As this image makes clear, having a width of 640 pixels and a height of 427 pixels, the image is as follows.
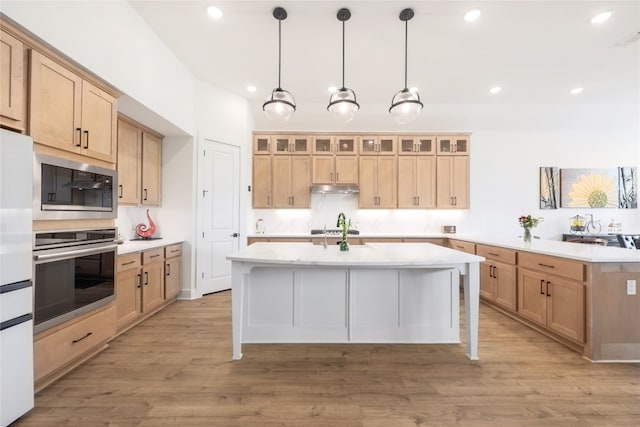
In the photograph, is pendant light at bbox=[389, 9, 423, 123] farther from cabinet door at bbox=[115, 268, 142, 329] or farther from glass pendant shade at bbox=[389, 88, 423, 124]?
cabinet door at bbox=[115, 268, 142, 329]

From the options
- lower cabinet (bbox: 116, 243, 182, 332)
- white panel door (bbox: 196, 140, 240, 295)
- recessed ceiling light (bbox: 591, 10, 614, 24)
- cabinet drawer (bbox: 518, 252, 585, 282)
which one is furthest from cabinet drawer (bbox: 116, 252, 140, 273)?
recessed ceiling light (bbox: 591, 10, 614, 24)

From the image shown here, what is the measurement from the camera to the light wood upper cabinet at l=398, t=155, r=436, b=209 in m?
5.18

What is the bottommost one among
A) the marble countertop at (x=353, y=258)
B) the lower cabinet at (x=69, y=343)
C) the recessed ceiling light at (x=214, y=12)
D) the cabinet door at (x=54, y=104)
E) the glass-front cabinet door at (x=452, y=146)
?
the lower cabinet at (x=69, y=343)

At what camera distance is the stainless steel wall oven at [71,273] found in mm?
1874

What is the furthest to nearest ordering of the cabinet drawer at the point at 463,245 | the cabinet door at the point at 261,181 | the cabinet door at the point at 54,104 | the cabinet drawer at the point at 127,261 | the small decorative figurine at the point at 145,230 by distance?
the cabinet door at the point at 261,181 → the cabinet drawer at the point at 463,245 → the small decorative figurine at the point at 145,230 → the cabinet drawer at the point at 127,261 → the cabinet door at the point at 54,104

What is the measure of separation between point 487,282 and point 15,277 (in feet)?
15.1

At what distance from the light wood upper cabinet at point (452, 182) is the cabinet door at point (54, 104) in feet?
16.7

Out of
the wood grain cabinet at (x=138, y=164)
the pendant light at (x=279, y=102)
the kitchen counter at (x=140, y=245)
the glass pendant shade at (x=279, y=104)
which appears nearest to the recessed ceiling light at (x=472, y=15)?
the pendant light at (x=279, y=102)

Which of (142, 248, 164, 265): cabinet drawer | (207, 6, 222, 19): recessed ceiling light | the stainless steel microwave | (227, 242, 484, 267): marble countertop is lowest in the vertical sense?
(142, 248, 164, 265): cabinet drawer

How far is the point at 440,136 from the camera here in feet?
17.1

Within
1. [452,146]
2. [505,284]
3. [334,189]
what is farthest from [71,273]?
[452,146]

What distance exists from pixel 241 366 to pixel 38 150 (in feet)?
7.02

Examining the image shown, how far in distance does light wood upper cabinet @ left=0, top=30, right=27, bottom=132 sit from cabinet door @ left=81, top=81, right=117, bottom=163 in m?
0.46

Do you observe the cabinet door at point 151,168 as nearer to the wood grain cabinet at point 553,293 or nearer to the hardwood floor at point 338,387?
the hardwood floor at point 338,387
